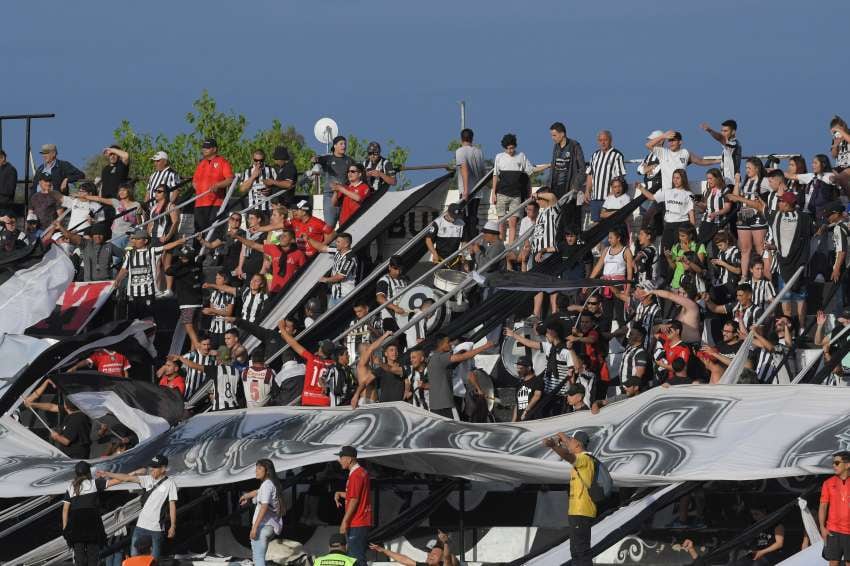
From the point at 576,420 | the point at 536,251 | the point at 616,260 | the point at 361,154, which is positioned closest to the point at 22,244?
the point at 536,251

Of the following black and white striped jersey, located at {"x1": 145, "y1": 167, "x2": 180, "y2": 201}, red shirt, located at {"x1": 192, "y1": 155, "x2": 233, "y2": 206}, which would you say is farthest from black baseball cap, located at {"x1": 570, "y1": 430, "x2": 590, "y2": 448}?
black and white striped jersey, located at {"x1": 145, "y1": 167, "x2": 180, "y2": 201}

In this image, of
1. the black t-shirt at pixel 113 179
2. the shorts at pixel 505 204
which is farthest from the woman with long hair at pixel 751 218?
the black t-shirt at pixel 113 179

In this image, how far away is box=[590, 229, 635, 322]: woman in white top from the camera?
789 inches

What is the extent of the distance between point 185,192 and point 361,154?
3295 centimetres

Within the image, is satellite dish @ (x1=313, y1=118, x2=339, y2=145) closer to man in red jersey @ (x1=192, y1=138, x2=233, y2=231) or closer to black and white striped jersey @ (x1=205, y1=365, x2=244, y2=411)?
man in red jersey @ (x1=192, y1=138, x2=233, y2=231)

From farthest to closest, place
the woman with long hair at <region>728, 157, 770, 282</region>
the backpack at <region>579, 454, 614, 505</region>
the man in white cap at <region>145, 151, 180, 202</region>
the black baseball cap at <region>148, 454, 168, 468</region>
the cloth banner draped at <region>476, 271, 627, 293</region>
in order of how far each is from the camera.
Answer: the man in white cap at <region>145, 151, 180, 202</region> → the woman with long hair at <region>728, 157, 770, 282</region> → the cloth banner draped at <region>476, 271, 627, 293</region> → the black baseball cap at <region>148, 454, 168, 468</region> → the backpack at <region>579, 454, 614, 505</region>

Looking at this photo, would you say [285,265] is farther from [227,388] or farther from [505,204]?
[505,204]

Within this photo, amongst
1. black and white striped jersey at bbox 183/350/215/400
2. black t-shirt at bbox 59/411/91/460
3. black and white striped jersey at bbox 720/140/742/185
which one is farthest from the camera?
black and white striped jersey at bbox 720/140/742/185

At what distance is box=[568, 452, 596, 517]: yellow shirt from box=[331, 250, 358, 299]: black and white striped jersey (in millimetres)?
7322

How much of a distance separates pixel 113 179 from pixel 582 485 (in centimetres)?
1298

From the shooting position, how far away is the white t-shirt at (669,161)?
22297mm

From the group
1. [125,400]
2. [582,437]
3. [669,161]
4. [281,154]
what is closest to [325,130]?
[281,154]

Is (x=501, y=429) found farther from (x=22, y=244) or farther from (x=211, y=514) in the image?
(x=22, y=244)

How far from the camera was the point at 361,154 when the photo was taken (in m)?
59.8
